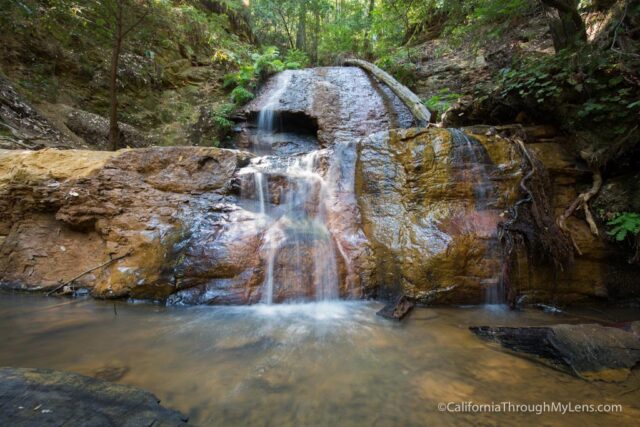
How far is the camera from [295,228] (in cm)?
452

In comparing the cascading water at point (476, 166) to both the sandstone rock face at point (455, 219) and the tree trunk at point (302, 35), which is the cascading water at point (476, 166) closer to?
the sandstone rock face at point (455, 219)

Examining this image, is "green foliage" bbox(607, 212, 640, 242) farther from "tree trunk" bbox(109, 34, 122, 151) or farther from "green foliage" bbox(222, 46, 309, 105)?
"green foliage" bbox(222, 46, 309, 105)

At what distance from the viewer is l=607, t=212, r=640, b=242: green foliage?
3.89m

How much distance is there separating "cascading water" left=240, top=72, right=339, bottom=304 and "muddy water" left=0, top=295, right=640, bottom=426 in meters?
0.43

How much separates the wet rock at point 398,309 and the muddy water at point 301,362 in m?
0.12

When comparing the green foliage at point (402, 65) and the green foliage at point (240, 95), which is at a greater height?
the green foliage at point (402, 65)

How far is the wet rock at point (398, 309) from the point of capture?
338 centimetres

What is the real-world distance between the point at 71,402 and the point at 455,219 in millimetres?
4244

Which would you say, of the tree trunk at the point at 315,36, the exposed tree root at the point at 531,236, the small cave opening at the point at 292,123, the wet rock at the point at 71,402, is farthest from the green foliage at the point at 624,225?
the tree trunk at the point at 315,36

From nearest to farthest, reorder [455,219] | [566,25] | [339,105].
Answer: [455,219] < [566,25] < [339,105]

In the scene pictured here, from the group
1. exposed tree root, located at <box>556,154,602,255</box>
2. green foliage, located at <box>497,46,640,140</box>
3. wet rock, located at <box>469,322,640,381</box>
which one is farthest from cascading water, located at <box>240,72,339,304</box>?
green foliage, located at <box>497,46,640,140</box>

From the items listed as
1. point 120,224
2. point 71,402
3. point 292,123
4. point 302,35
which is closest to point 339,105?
point 292,123

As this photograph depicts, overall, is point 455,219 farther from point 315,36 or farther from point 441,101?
point 315,36

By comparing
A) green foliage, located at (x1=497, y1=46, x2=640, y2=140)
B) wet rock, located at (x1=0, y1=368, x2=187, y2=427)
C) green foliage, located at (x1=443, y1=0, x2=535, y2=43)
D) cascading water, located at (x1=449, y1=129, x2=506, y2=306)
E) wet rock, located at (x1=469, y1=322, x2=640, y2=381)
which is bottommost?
wet rock, located at (x1=469, y1=322, x2=640, y2=381)
